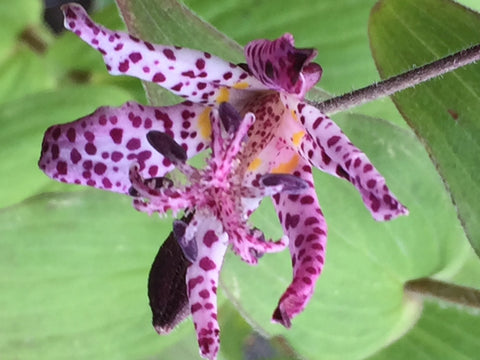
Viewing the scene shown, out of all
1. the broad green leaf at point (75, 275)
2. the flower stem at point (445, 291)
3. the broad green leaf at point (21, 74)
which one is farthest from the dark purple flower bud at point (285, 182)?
the broad green leaf at point (21, 74)

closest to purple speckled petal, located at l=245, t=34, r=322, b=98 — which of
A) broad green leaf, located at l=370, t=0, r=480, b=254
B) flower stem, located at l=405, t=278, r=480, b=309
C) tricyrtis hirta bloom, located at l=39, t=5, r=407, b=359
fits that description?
tricyrtis hirta bloom, located at l=39, t=5, r=407, b=359

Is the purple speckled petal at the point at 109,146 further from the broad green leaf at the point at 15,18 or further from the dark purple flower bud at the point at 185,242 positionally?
the broad green leaf at the point at 15,18

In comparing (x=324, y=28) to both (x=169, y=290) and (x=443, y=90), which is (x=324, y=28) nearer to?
(x=443, y=90)

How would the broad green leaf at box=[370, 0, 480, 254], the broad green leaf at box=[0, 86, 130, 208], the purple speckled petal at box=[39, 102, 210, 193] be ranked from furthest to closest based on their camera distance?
the broad green leaf at box=[0, 86, 130, 208], the broad green leaf at box=[370, 0, 480, 254], the purple speckled petal at box=[39, 102, 210, 193]

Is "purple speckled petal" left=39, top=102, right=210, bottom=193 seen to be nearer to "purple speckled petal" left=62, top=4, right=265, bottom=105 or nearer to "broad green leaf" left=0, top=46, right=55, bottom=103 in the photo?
"purple speckled petal" left=62, top=4, right=265, bottom=105

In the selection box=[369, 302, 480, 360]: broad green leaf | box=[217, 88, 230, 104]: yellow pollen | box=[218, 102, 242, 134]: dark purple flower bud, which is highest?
box=[218, 102, 242, 134]: dark purple flower bud

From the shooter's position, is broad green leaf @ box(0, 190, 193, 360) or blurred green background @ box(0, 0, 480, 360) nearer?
blurred green background @ box(0, 0, 480, 360)

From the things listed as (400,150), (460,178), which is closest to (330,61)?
(400,150)

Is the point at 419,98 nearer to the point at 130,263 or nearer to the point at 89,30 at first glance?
the point at 89,30
